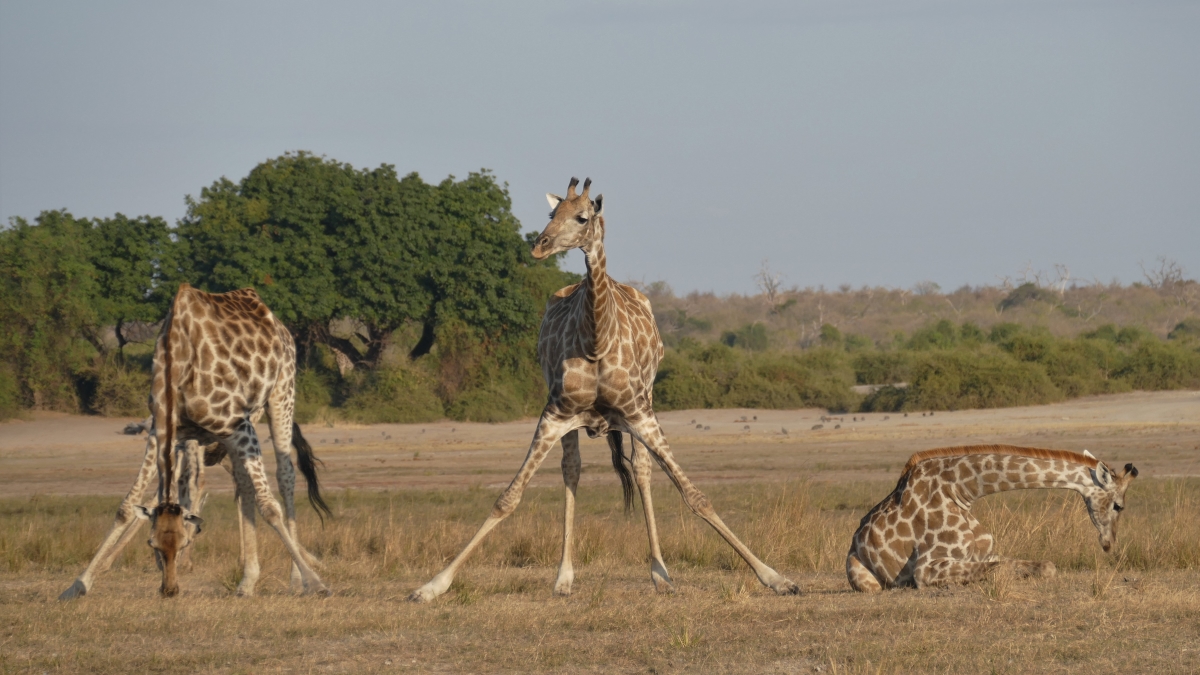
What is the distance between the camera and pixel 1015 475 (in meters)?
8.66

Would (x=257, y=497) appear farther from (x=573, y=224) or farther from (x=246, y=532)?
(x=573, y=224)

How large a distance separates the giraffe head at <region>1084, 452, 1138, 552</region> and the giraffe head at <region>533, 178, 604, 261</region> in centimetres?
378

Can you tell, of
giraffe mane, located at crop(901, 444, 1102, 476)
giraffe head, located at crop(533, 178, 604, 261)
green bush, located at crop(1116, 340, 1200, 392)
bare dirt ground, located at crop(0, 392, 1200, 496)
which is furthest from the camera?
green bush, located at crop(1116, 340, 1200, 392)

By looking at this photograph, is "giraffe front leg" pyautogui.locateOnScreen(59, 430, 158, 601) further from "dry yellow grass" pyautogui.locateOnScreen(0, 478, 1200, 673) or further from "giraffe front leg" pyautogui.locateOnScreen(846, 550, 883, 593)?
"giraffe front leg" pyautogui.locateOnScreen(846, 550, 883, 593)

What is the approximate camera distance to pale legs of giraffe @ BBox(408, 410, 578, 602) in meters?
8.86

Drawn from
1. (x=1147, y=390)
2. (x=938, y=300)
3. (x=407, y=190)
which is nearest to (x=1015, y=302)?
(x=938, y=300)

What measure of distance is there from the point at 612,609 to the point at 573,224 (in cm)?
253

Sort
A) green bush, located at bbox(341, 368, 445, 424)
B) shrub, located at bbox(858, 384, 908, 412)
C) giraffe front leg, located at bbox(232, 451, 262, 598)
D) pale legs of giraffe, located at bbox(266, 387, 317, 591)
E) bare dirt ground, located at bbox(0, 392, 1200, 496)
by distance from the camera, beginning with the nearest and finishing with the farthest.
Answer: giraffe front leg, located at bbox(232, 451, 262, 598) → pale legs of giraffe, located at bbox(266, 387, 317, 591) → bare dirt ground, located at bbox(0, 392, 1200, 496) → green bush, located at bbox(341, 368, 445, 424) → shrub, located at bbox(858, 384, 908, 412)

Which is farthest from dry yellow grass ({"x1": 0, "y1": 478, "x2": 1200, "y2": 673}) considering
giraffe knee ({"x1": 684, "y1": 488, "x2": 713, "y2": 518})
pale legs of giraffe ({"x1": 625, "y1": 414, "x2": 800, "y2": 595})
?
giraffe knee ({"x1": 684, "y1": 488, "x2": 713, "y2": 518})

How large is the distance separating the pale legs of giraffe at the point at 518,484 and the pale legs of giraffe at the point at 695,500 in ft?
1.64

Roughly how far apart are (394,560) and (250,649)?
150 inches

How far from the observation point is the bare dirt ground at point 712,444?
67.7 ft

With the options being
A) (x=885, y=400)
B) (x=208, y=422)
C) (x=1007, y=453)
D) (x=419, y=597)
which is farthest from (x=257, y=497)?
(x=885, y=400)

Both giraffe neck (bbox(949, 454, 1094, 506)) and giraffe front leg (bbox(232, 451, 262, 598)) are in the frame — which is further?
giraffe front leg (bbox(232, 451, 262, 598))
